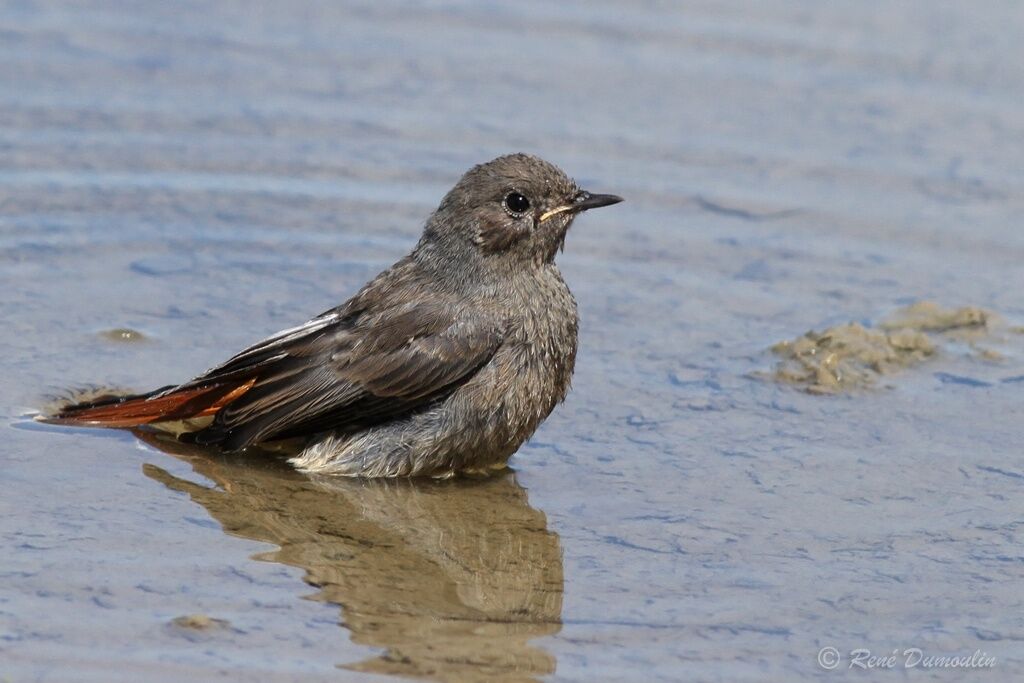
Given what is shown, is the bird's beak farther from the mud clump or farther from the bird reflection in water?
the mud clump

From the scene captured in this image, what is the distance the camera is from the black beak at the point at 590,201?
27.9 feet

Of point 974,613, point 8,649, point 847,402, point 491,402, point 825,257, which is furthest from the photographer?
point 825,257

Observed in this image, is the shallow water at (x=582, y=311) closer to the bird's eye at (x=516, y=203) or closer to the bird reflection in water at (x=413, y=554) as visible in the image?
the bird reflection in water at (x=413, y=554)

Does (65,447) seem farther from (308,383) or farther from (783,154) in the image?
(783,154)

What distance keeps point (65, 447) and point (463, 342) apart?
208 cm

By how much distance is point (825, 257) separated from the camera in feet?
36.5

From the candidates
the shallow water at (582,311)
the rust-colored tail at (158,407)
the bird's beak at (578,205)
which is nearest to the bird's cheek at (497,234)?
the bird's beak at (578,205)

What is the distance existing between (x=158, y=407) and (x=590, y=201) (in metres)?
2.45

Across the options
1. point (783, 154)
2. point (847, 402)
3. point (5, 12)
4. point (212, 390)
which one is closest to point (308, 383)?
point (212, 390)

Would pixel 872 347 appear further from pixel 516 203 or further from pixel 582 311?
pixel 516 203

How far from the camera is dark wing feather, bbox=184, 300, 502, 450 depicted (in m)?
8.24

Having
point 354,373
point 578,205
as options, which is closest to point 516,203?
point 578,205

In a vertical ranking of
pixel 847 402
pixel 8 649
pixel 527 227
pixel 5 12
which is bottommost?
pixel 8 649

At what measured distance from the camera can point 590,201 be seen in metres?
8.59
